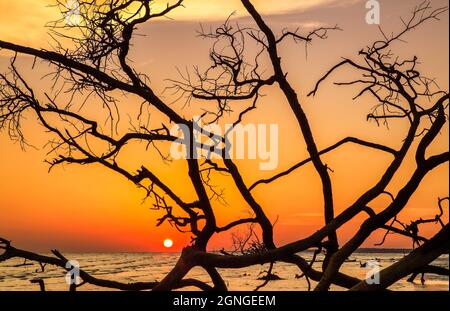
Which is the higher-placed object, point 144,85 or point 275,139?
point 144,85

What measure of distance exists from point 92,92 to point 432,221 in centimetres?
279

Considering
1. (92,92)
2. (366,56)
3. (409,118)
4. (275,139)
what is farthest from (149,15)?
(409,118)

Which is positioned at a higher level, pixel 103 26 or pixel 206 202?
pixel 103 26

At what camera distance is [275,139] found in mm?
4688

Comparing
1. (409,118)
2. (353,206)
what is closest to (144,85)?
(353,206)

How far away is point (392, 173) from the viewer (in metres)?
3.77

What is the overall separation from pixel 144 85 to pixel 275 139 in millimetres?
1076
